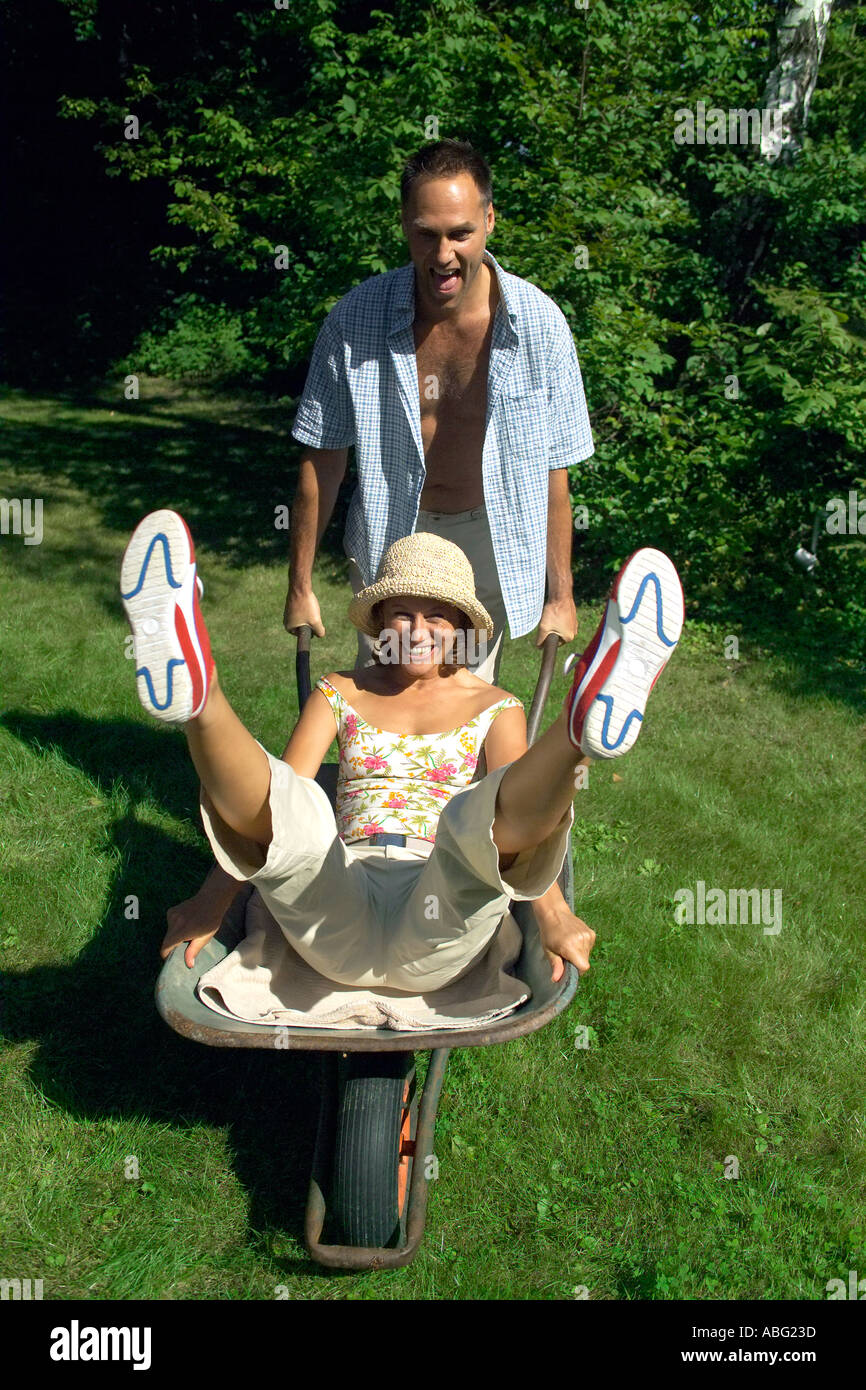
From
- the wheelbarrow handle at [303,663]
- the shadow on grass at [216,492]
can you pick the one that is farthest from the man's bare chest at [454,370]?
the shadow on grass at [216,492]

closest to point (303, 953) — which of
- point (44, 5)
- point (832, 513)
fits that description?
point (832, 513)

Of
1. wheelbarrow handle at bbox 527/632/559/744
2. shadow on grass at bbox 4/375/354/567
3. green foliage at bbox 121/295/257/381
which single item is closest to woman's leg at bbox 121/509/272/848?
wheelbarrow handle at bbox 527/632/559/744

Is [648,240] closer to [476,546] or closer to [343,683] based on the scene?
[476,546]

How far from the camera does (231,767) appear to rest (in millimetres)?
2209

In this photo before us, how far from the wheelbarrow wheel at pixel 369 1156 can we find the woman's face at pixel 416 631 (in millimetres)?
1037

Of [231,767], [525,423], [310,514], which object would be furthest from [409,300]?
[231,767]

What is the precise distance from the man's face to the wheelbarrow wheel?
84.2 inches

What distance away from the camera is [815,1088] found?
3125mm

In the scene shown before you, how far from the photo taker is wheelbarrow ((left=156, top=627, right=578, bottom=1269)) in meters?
2.26

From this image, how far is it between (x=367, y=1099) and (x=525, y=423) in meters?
2.07

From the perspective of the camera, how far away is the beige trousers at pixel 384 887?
230 cm

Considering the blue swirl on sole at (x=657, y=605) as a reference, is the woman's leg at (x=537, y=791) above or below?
below

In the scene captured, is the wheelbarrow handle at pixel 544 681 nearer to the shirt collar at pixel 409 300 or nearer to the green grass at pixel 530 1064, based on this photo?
the green grass at pixel 530 1064

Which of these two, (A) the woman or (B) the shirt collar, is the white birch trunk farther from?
(A) the woman
